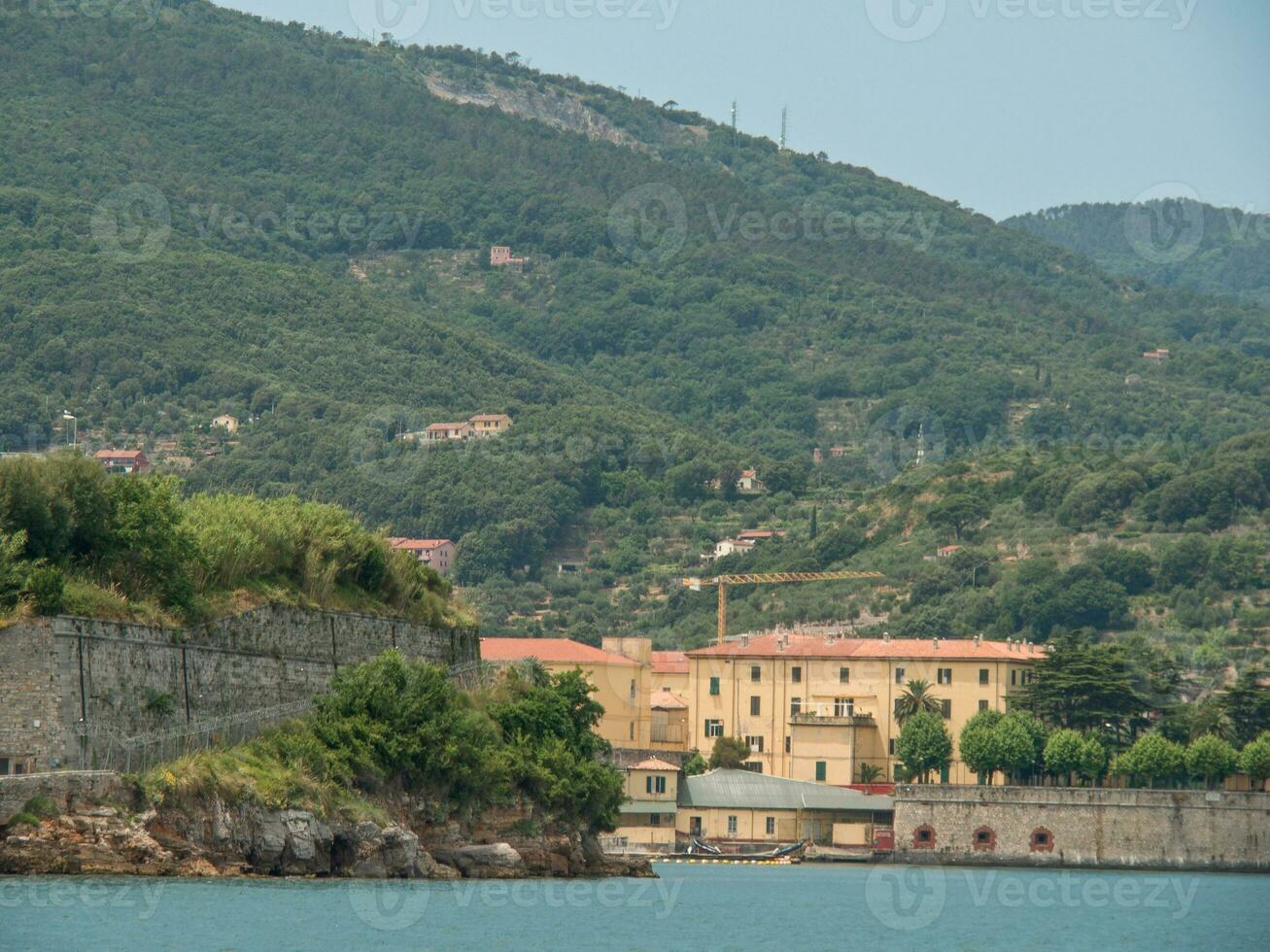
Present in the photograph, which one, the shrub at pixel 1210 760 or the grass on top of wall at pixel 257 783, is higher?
the grass on top of wall at pixel 257 783

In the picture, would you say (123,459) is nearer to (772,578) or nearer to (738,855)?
(772,578)

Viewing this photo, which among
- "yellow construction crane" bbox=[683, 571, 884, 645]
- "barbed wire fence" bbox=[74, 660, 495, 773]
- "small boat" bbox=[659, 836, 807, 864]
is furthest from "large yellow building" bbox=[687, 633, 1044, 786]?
"barbed wire fence" bbox=[74, 660, 495, 773]

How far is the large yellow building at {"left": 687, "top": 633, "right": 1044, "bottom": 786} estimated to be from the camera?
371 ft

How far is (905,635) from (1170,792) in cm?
5434

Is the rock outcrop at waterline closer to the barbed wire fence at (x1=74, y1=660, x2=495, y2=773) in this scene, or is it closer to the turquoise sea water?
the turquoise sea water

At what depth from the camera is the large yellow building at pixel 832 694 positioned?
113 m

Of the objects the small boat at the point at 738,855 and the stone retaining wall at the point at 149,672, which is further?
the small boat at the point at 738,855

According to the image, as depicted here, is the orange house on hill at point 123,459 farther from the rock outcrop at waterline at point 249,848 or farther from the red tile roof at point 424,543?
the rock outcrop at waterline at point 249,848

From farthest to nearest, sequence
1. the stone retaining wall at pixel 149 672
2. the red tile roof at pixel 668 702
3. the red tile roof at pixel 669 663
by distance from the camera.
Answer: the red tile roof at pixel 669 663, the red tile roof at pixel 668 702, the stone retaining wall at pixel 149 672

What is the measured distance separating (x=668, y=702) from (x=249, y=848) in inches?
2990

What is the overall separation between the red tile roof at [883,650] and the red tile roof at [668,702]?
12.1ft

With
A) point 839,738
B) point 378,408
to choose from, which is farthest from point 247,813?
point 378,408

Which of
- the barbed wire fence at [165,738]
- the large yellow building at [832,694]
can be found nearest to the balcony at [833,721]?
the large yellow building at [832,694]

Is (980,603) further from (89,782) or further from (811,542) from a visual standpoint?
(89,782)
